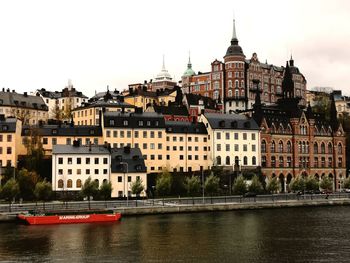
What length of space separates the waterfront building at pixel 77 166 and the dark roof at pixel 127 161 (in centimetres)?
131

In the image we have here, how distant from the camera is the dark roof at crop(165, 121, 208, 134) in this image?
124312 millimetres

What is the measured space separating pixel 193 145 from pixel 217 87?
221 ft

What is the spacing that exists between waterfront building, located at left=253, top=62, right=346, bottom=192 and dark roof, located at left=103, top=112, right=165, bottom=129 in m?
26.7

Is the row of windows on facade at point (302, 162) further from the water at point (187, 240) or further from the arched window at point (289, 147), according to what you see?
the water at point (187, 240)

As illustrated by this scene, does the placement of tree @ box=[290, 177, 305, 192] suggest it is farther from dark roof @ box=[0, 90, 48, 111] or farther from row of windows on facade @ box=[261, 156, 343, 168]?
dark roof @ box=[0, 90, 48, 111]

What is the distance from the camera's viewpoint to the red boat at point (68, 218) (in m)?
78.2

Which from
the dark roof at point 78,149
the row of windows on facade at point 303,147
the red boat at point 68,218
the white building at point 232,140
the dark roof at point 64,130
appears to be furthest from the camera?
the row of windows on facade at point 303,147

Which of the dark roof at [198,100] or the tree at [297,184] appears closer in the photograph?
the tree at [297,184]

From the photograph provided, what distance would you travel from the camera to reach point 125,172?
107 metres

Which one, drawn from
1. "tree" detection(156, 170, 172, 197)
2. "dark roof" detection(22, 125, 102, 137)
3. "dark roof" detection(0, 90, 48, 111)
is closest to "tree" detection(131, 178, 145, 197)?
"tree" detection(156, 170, 172, 197)

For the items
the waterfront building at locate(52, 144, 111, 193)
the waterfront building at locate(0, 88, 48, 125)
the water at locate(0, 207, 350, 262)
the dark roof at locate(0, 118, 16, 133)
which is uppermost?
the waterfront building at locate(0, 88, 48, 125)

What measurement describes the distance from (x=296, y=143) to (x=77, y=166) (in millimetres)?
59014

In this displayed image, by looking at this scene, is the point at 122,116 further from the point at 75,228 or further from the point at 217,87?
the point at 217,87

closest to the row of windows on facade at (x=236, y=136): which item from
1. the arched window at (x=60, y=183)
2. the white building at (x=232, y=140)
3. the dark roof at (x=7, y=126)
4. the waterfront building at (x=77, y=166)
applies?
the white building at (x=232, y=140)
